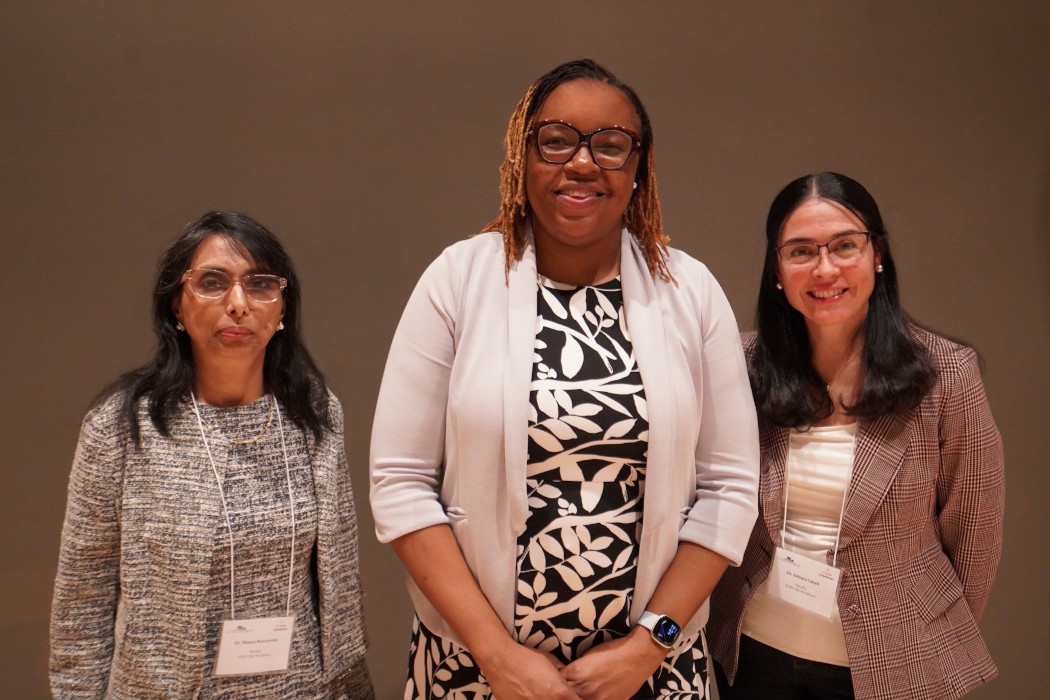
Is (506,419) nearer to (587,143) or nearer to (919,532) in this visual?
(587,143)

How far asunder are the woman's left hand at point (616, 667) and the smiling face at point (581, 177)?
781 mm

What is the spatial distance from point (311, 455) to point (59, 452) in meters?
1.34

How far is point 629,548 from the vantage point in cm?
159

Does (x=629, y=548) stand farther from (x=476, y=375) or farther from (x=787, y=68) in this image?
(x=787, y=68)

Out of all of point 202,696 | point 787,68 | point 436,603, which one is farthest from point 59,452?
point 787,68

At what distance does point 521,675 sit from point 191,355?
1012mm

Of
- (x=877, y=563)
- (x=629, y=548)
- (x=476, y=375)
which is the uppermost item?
(x=476, y=375)

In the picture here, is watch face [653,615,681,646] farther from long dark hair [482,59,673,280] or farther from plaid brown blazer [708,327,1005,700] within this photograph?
long dark hair [482,59,673,280]

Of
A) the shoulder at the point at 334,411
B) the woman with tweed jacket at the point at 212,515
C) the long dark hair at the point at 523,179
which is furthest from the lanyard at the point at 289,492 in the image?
the long dark hair at the point at 523,179

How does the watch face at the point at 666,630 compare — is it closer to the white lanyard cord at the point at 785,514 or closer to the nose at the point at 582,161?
the white lanyard cord at the point at 785,514

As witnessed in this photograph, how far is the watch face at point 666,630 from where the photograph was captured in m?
1.57

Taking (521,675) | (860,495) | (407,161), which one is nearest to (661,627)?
(521,675)

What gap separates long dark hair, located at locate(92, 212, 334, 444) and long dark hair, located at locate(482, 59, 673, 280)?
0.52 metres

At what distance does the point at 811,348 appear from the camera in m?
2.02
